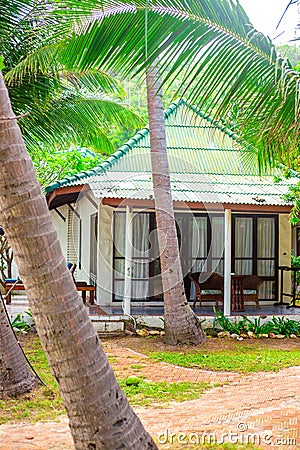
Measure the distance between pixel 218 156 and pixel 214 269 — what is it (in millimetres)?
3036

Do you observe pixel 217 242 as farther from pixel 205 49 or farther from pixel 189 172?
A: pixel 205 49

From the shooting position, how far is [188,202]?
45.8 feet

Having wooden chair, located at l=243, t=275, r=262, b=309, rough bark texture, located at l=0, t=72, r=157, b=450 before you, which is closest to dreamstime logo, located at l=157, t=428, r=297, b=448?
rough bark texture, located at l=0, t=72, r=157, b=450

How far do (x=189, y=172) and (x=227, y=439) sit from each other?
1147 cm

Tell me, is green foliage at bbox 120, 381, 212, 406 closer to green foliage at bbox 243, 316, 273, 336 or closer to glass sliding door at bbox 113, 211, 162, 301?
green foliage at bbox 243, 316, 273, 336

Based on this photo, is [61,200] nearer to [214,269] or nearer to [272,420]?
[214,269]

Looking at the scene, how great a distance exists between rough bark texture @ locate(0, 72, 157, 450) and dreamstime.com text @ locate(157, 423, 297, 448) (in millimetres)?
1513

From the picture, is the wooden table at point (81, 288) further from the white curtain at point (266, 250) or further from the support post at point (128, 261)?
the white curtain at point (266, 250)

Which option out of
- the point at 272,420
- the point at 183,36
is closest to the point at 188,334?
the point at 272,420

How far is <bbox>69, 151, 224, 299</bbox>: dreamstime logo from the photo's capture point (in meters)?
14.1

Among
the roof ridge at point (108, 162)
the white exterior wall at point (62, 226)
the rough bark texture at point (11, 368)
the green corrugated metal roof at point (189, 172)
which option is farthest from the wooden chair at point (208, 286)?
A: the rough bark texture at point (11, 368)

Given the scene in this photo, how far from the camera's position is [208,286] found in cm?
1539

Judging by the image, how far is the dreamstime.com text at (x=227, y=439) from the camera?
502cm

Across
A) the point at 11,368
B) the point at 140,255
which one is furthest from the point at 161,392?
the point at 140,255
